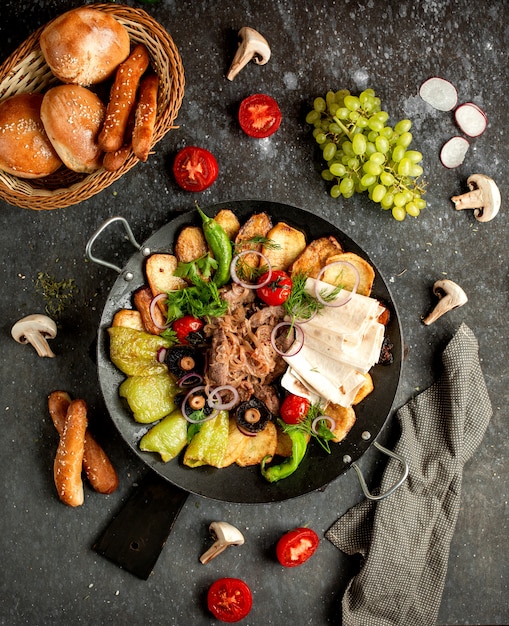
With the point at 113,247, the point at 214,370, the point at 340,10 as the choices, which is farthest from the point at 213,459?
the point at 340,10

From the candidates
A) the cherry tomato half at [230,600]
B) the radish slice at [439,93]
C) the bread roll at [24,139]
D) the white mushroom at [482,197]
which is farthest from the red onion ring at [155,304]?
the radish slice at [439,93]

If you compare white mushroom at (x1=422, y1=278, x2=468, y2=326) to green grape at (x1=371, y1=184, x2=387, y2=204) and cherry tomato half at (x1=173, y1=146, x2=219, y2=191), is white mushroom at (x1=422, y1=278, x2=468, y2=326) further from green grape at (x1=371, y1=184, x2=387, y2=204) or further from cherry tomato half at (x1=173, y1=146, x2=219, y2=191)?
cherry tomato half at (x1=173, y1=146, x2=219, y2=191)

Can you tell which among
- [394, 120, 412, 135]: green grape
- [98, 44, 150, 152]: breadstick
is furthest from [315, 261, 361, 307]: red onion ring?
[98, 44, 150, 152]: breadstick

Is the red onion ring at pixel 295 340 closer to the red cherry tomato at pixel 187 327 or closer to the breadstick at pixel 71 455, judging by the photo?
the red cherry tomato at pixel 187 327

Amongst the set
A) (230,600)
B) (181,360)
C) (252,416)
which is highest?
(181,360)

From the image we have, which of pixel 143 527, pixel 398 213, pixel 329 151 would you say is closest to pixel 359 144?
pixel 329 151

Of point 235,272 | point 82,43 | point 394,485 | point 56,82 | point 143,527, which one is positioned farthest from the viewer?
point 394,485

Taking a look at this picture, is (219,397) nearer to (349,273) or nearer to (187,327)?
(187,327)
